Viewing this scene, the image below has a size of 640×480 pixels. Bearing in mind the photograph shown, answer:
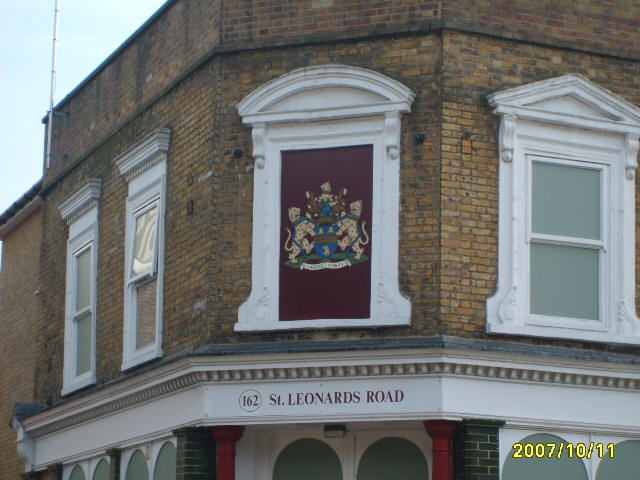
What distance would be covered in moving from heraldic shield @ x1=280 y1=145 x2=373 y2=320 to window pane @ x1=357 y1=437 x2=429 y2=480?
1592 mm

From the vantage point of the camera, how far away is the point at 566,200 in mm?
16609

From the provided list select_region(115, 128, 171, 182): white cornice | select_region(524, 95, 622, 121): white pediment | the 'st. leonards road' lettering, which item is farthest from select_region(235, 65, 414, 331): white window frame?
select_region(115, 128, 171, 182): white cornice

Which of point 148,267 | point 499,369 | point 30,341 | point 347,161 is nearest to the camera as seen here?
point 499,369

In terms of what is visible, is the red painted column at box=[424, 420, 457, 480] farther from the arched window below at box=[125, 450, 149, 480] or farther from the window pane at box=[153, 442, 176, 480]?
the arched window below at box=[125, 450, 149, 480]

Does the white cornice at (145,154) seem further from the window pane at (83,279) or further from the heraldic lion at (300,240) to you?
the heraldic lion at (300,240)

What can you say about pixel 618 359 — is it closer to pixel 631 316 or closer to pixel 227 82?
pixel 631 316

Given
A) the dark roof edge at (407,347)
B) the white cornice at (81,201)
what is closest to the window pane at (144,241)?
the white cornice at (81,201)

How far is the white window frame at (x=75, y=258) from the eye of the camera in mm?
20016

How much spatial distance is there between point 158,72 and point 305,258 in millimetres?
4066

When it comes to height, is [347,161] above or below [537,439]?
above

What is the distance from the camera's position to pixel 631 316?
54.0 feet

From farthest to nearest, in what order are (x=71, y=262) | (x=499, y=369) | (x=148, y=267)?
1. (x=71, y=262)
2. (x=148, y=267)
3. (x=499, y=369)

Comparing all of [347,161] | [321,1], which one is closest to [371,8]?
[321,1]
